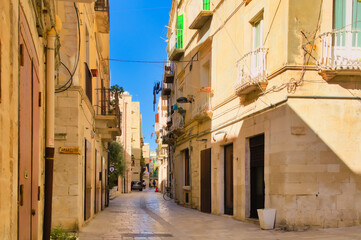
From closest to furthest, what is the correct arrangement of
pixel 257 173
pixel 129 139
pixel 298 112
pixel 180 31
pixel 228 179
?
pixel 298 112
pixel 257 173
pixel 228 179
pixel 180 31
pixel 129 139

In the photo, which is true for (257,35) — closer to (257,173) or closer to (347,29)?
(347,29)

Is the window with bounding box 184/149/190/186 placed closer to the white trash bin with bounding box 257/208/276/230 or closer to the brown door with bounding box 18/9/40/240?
the white trash bin with bounding box 257/208/276/230

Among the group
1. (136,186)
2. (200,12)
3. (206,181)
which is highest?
(200,12)

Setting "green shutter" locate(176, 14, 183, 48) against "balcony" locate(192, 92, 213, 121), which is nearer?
"balcony" locate(192, 92, 213, 121)

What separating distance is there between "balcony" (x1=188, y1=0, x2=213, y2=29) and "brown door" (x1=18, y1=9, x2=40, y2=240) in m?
12.9

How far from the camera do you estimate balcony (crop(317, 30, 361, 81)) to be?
10.4 m

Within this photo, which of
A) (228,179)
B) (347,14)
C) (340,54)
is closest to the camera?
(340,54)

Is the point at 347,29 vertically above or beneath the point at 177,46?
beneath

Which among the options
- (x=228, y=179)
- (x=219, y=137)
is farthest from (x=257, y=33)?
(x=228, y=179)

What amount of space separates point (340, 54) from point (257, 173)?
4397mm

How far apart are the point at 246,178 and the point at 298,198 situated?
9.62ft

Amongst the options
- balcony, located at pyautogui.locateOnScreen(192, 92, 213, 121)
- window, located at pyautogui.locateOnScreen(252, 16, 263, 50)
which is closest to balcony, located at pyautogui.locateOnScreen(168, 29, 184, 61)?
balcony, located at pyautogui.locateOnScreen(192, 92, 213, 121)

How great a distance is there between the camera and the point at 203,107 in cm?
1845

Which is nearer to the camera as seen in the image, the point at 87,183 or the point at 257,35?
the point at 87,183
